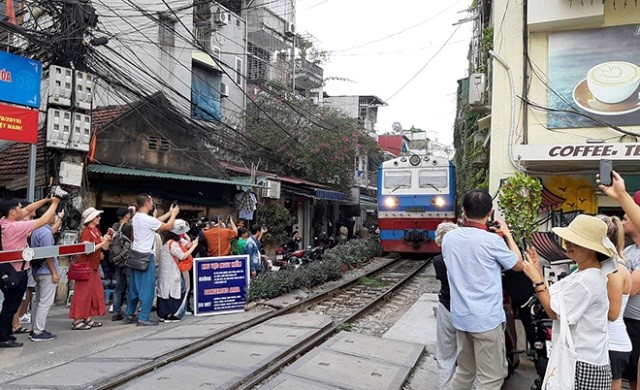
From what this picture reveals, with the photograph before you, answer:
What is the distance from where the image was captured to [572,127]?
28.2ft

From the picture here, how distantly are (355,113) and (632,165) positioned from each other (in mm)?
26932

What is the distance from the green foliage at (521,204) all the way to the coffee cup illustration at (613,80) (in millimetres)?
2332

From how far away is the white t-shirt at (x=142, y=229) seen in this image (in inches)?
287

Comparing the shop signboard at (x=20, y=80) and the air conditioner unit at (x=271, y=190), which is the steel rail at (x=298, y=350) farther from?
the air conditioner unit at (x=271, y=190)

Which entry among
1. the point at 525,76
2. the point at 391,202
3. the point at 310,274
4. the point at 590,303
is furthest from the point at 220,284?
the point at 391,202

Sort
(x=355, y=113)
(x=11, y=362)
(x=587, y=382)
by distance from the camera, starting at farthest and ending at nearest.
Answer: (x=355, y=113) → (x=11, y=362) → (x=587, y=382)

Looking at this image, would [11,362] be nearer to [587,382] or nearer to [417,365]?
[417,365]

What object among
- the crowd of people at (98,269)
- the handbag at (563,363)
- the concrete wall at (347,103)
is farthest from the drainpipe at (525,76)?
the concrete wall at (347,103)

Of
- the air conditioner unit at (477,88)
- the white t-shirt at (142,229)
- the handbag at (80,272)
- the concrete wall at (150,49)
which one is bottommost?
the handbag at (80,272)

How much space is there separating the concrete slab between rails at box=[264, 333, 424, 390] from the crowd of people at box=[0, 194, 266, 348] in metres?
2.71

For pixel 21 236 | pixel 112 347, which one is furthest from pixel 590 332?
pixel 21 236

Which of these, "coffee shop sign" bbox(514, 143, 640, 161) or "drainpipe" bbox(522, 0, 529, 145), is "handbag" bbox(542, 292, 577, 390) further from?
"drainpipe" bbox(522, 0, 529, 145)

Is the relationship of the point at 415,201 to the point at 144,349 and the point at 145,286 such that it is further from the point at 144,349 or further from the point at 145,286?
the point at 144,349

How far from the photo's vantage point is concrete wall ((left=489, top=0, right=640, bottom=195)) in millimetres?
8531
